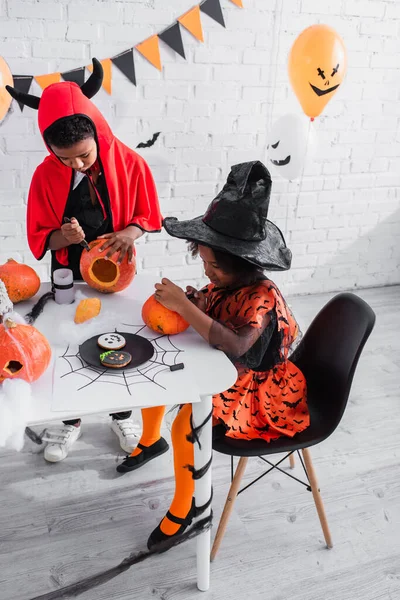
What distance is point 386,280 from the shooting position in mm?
3547

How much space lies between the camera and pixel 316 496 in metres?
1.62

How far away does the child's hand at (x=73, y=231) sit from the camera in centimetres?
153

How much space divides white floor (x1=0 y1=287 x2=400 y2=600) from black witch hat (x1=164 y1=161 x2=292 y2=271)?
0.88 meters

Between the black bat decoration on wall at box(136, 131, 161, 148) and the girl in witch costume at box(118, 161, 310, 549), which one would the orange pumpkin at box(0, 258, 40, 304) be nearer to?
the girl in witch costume at box(118, 161, 310, 549)

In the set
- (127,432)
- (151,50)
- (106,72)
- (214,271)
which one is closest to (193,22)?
(151,50)

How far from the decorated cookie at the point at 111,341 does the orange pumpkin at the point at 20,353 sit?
159 mm

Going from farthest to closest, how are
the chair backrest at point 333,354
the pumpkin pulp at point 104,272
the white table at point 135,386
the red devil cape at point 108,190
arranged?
the red devil cape at point 108,190
the pumpkin pulp at point 104,272
the chair backrest at point 333,354
the white table at point 135,386

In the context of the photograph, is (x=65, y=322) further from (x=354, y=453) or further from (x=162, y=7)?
(x=162, y=7)

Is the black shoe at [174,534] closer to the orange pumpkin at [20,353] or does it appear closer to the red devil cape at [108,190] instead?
the orange pumpkin at [20,353]

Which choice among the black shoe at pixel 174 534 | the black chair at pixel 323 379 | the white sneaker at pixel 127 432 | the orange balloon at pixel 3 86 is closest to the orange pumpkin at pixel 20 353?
the black chair at pixel 323 379

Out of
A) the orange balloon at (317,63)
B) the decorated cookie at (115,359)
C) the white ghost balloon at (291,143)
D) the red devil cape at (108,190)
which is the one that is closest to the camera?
the decorated cookie at (115,359)

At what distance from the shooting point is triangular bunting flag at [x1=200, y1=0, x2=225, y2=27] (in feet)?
8.19

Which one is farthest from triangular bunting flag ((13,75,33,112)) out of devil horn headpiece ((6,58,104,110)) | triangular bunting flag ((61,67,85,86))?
devil horn headpiece ((6,58,104,110))

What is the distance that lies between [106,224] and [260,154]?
1.37 meters
